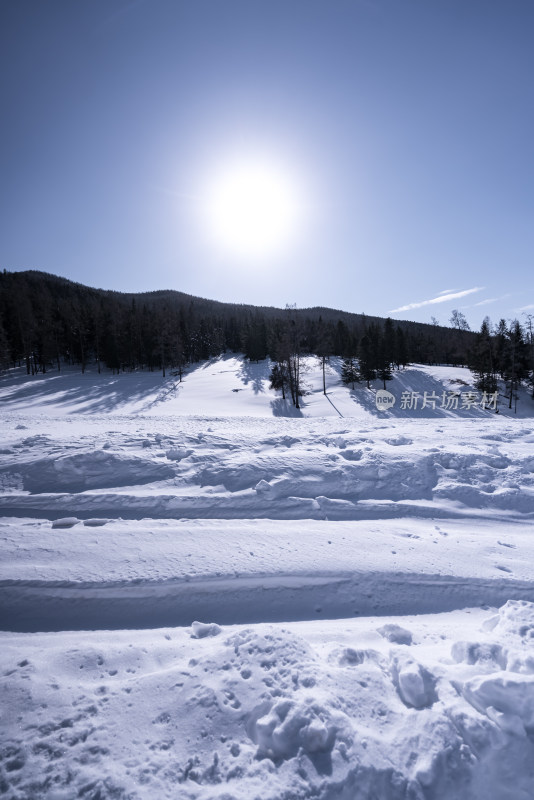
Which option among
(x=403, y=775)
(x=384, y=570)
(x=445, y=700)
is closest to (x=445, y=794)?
(x=403, y=775)

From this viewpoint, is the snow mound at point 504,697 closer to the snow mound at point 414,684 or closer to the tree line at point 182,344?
the snow mound at point 414,684

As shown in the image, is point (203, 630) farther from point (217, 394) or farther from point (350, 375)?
point (350, 375)

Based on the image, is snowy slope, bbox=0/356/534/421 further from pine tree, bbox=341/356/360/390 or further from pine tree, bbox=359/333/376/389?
pine tree, bbox=359/333/376/389

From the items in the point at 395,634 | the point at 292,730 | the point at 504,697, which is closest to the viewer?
the point at 292,730

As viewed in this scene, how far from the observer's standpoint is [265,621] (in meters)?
3.82

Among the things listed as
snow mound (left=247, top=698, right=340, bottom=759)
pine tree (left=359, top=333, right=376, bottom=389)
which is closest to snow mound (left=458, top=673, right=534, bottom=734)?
snow mound (left=247, top=698, right=340, bottom=759)

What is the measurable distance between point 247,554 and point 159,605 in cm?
137

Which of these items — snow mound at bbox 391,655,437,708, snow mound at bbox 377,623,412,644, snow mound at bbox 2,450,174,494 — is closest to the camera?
snow mound at bbox 391,655,437,708

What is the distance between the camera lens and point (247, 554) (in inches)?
189

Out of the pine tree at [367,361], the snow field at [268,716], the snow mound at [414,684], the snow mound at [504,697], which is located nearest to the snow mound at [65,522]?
the snow field at [268,716]

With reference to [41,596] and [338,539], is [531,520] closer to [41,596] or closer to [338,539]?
[338,539]

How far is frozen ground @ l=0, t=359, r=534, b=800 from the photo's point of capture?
7.57 feet

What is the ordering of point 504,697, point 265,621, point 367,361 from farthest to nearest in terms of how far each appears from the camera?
point 367,361 → point 265,621 → point 504,697

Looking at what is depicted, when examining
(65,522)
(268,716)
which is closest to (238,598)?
(268,716)
